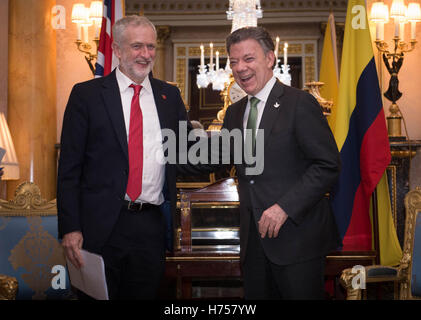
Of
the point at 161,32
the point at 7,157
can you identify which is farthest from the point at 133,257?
the point at 161,32

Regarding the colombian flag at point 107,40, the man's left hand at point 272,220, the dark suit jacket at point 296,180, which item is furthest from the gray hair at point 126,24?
the colombian flag at point 107,40

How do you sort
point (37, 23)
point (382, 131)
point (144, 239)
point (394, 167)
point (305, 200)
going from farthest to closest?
1. point (37, 23)
2. point (394, 167)
3. point (382, 131)
4. point (144, 239)
5. point (305, 200)

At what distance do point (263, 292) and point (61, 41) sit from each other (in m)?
3.77

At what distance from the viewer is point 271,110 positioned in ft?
6.54

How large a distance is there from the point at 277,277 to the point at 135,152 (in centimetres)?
73

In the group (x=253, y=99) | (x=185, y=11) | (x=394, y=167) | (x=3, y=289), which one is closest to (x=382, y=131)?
(x=394, y=167)

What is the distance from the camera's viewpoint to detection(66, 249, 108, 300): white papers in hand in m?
1.76

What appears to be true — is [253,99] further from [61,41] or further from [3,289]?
[61,41]

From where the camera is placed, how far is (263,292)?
6.46ft

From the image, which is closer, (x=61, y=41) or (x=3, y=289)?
(x=3, y=289)

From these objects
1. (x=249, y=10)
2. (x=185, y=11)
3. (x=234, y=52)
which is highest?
(x=185, y=11)

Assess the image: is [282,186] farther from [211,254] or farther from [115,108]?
[211,254]

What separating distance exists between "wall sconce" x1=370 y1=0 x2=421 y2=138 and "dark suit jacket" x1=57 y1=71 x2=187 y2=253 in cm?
284

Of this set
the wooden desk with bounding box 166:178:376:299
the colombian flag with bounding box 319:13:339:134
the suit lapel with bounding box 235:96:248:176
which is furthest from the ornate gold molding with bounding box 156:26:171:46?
the suit lapel with bounding box 235:96:248:176
